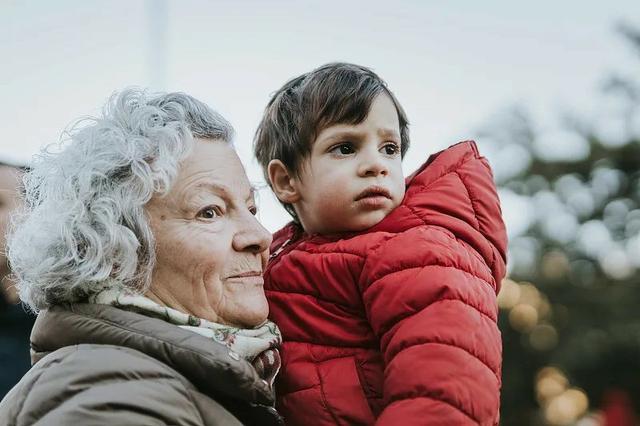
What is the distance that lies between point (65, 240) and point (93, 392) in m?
0.53

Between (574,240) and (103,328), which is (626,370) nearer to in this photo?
(574,240)

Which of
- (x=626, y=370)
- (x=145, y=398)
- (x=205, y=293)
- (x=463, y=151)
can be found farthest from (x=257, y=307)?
(x=626, y=370)

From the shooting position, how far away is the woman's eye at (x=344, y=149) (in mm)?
2410

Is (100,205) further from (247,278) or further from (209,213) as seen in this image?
(247,278)

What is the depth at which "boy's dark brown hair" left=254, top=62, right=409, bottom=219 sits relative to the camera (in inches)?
95.1

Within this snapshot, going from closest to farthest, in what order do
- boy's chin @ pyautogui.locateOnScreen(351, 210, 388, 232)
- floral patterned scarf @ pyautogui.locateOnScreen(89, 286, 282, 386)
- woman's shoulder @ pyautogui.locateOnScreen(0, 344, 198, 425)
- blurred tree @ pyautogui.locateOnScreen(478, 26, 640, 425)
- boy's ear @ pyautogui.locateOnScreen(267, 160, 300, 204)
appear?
woman's shoulder @ pyautogui.locateOnScreen(0, 344, 198, 425) < floral patterned scarf @ pyautogui.locateOnScreen(89, 286, 282, 386) < boy's chin @ pyautogui.locateOnScreen(351, 210, 388, 232) < boy's ear @ pyautogui.locateOnScreen(267, 160, 300, 204) < blurred tree @ pyautogui.locateOnScreen(478, 26, 640, 425)

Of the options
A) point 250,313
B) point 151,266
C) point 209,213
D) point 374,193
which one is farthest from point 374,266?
point 151,266

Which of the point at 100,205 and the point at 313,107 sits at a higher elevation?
the point at 313,107

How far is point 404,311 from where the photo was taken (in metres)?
2.05

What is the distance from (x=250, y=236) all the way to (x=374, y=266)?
0.38 metres

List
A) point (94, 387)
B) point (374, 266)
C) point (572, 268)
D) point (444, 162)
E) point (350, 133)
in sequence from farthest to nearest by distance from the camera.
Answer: point (572, 268) < point (444, 162) < point (350, 133) < point (374, 266) < point (94, 387)

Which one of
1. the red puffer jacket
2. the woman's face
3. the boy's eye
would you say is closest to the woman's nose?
the woman's face

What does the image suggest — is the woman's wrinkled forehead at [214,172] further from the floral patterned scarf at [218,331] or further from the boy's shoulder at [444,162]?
the boy's shoulder at [444,162]

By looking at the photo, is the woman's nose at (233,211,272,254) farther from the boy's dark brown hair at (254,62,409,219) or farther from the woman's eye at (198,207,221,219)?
the boy's dark brown hair at (254,62,409,219)
